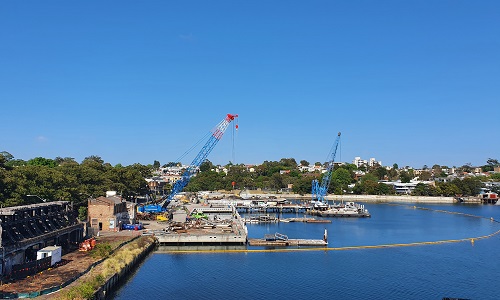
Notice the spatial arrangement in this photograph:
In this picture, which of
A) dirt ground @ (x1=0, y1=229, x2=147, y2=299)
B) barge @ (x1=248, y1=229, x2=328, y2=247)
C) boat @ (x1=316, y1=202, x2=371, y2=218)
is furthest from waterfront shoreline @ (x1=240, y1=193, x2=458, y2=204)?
dirt ground @ (x1=0, y1=229, x2=147, y2=299)

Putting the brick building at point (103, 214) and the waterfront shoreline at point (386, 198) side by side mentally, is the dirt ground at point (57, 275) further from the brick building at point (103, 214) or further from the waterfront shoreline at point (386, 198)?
the waterfront shoreline at point (386, 198)

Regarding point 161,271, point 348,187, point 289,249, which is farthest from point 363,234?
point 348,187

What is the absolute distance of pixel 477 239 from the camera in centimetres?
6331

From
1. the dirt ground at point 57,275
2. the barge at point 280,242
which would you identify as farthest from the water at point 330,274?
the dirt ground at point 57,275

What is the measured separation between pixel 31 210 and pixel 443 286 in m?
34.9

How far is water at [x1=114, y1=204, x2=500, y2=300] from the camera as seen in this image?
34.4 metres

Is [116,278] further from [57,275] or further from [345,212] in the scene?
[345,212]

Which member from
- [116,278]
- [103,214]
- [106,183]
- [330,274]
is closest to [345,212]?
[106,183]

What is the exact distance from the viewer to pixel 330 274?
40.3m

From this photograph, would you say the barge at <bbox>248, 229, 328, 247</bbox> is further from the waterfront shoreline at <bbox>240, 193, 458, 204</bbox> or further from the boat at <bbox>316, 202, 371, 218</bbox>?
the waterfront shoreline at <bbox>240, 193, 458, 204</bbox>

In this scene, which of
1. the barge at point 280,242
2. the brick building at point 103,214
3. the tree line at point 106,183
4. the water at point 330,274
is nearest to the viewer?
the water at point 330,274

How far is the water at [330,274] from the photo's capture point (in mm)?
34438

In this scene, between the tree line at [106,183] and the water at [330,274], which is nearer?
the water at [330,274]

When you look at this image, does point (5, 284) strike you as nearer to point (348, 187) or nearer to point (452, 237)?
point (452, 237)
